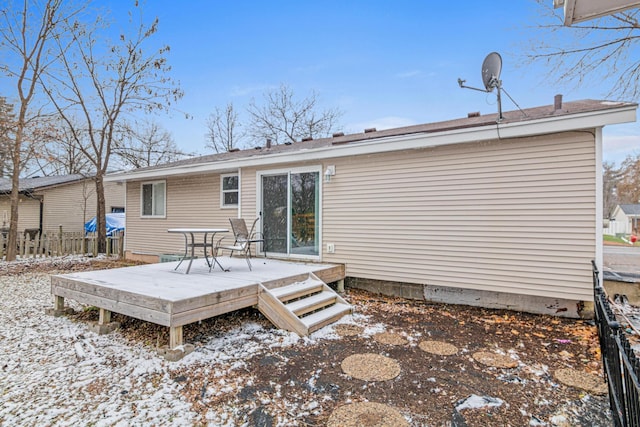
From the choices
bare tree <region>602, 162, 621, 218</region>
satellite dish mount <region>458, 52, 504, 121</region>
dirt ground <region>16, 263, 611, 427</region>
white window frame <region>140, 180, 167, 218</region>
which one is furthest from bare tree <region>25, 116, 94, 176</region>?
Result: bare tree <region>602, 162, 621, 218</region>

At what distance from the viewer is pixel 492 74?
16.7 ft

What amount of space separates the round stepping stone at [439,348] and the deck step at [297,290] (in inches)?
64.6

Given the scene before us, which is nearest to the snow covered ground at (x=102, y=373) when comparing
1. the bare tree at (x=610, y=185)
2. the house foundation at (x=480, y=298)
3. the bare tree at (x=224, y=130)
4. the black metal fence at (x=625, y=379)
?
the house foundation at (x=480, y=298)

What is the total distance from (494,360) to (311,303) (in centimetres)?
213

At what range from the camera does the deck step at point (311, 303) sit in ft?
13.4

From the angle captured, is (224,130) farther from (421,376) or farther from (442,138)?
(421,376)

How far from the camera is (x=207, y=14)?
10.3 metres

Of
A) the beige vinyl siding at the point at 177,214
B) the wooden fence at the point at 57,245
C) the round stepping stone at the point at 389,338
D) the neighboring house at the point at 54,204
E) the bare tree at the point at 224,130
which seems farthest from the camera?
the bare tree at the point at 224,130

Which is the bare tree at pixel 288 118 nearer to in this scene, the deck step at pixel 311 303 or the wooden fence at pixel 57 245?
the wooden fence at pixel 57 245

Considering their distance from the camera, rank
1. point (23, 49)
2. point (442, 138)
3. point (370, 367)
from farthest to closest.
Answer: point (23, 49) < point (442, 138) < point (370, 367)

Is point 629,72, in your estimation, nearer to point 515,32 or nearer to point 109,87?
point 515,32

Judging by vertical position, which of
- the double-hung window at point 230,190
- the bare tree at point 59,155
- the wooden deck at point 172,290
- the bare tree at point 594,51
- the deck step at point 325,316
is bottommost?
the deck step at point 325,316

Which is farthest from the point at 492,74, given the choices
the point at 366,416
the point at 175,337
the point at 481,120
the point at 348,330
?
the point at 175,337

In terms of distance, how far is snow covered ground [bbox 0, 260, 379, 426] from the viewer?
225 cm
